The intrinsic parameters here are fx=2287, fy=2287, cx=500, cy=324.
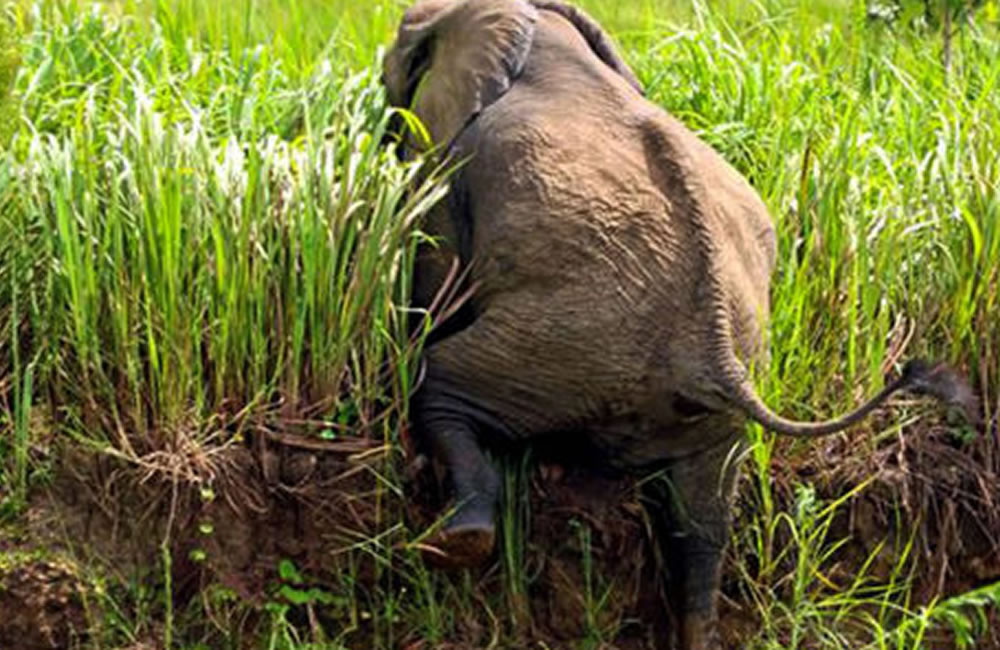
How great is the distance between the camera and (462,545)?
5320 millimetres

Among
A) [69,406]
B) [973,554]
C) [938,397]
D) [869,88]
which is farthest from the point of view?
[869,88]

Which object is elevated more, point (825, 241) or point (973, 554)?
point (825, 241)

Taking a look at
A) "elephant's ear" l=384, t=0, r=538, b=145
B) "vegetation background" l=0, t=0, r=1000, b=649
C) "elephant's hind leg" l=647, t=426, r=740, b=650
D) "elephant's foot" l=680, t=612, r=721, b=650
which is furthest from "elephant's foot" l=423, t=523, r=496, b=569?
"elephant's ear" l=384, t=0, r=538, b=145

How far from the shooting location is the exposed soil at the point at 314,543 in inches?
214

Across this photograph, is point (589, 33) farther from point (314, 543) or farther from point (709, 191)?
point (314, 543)

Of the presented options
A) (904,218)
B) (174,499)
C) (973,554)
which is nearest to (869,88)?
(904,218)

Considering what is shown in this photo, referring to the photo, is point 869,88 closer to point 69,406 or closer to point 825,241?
point 825,241

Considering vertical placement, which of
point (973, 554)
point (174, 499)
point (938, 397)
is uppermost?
point (938, 397)

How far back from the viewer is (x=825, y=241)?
6.25 metres

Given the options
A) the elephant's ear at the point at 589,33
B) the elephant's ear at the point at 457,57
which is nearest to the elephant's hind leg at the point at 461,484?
the elephant's ear at the point at 457,57

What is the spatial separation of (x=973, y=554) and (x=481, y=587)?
1407 millimetres

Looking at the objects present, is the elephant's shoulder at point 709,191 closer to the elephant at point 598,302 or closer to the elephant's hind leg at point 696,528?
the elephant at point 598,302

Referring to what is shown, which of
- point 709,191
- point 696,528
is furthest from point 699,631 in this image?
point 709,191

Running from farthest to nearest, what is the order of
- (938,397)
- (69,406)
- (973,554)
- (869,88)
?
1. (869,88)
2. (973,554)
3. (69,406)
4. (938,397)
